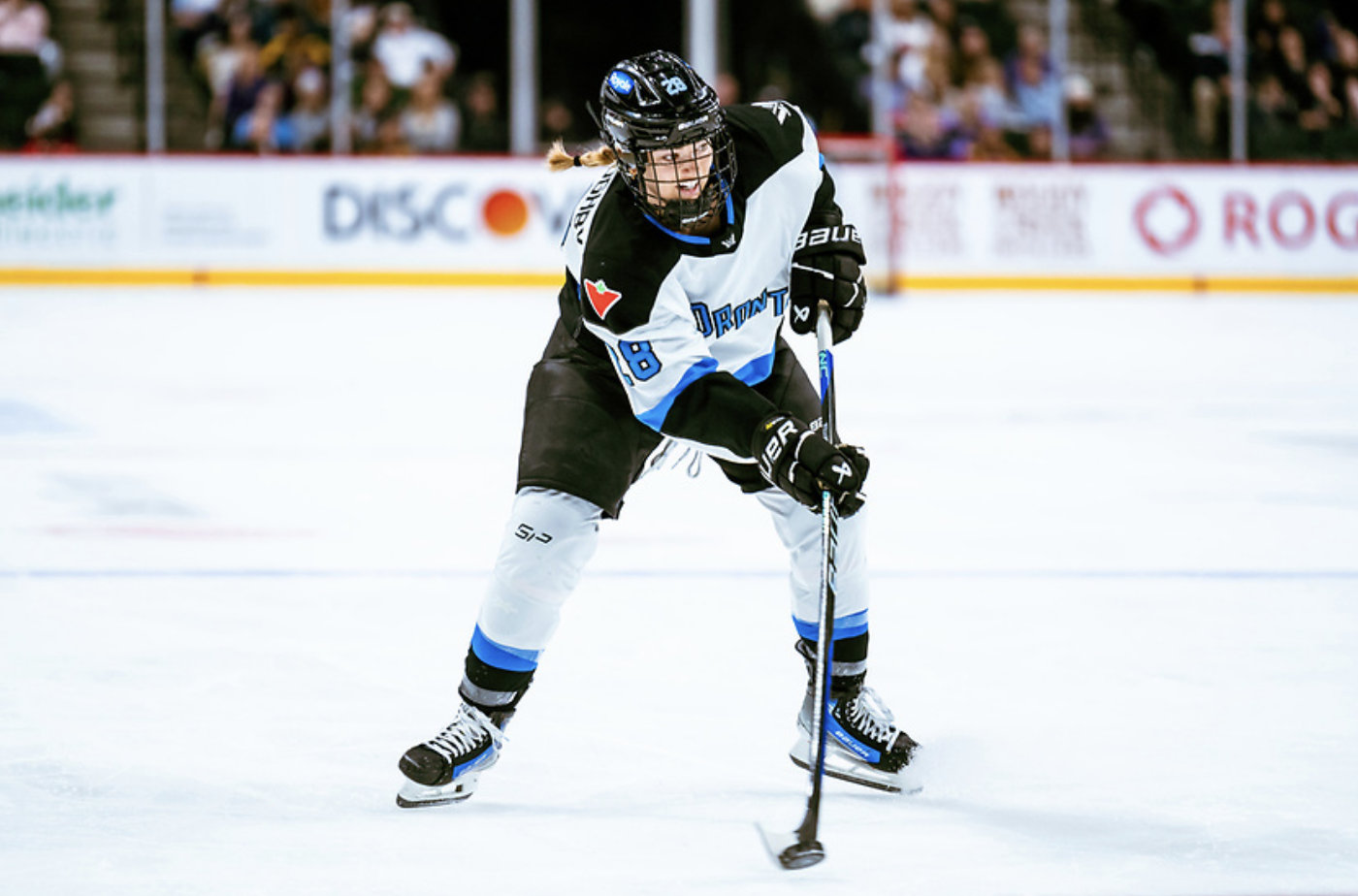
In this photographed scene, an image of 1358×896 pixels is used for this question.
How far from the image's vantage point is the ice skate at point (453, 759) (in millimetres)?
2570

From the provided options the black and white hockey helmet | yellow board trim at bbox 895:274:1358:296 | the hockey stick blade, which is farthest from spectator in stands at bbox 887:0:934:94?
the hockey stick blade

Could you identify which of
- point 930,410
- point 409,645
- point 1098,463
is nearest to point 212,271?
point 930,410

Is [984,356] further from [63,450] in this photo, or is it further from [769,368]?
[769,368]

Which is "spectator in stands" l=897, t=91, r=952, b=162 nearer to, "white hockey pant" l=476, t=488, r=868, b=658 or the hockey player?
the hockey player

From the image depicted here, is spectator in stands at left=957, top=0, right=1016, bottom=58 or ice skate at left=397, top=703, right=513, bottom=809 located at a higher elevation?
spectator in stands at left=957, top=0, right=1016, bottom=58

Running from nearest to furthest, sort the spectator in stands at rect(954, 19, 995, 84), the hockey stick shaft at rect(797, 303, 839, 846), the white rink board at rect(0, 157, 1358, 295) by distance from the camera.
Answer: the hockey stick shaft at rect(797, 303, 839, 846) → the white rink board at rect(0, 157, 1358, 295) → the spectator in stands at rect(954, 19, 995, 84)

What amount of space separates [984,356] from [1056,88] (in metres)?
4.20

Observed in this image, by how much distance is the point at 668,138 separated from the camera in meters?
2.41

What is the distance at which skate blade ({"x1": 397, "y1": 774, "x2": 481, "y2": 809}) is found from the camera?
101 inches

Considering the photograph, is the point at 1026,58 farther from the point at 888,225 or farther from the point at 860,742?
the point at 860,742

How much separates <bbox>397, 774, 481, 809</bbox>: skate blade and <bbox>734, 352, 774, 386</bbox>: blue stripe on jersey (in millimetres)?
719

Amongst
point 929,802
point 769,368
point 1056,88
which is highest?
point 1056,88

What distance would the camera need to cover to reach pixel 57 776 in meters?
2.64

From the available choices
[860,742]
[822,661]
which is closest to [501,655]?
[822,661]
